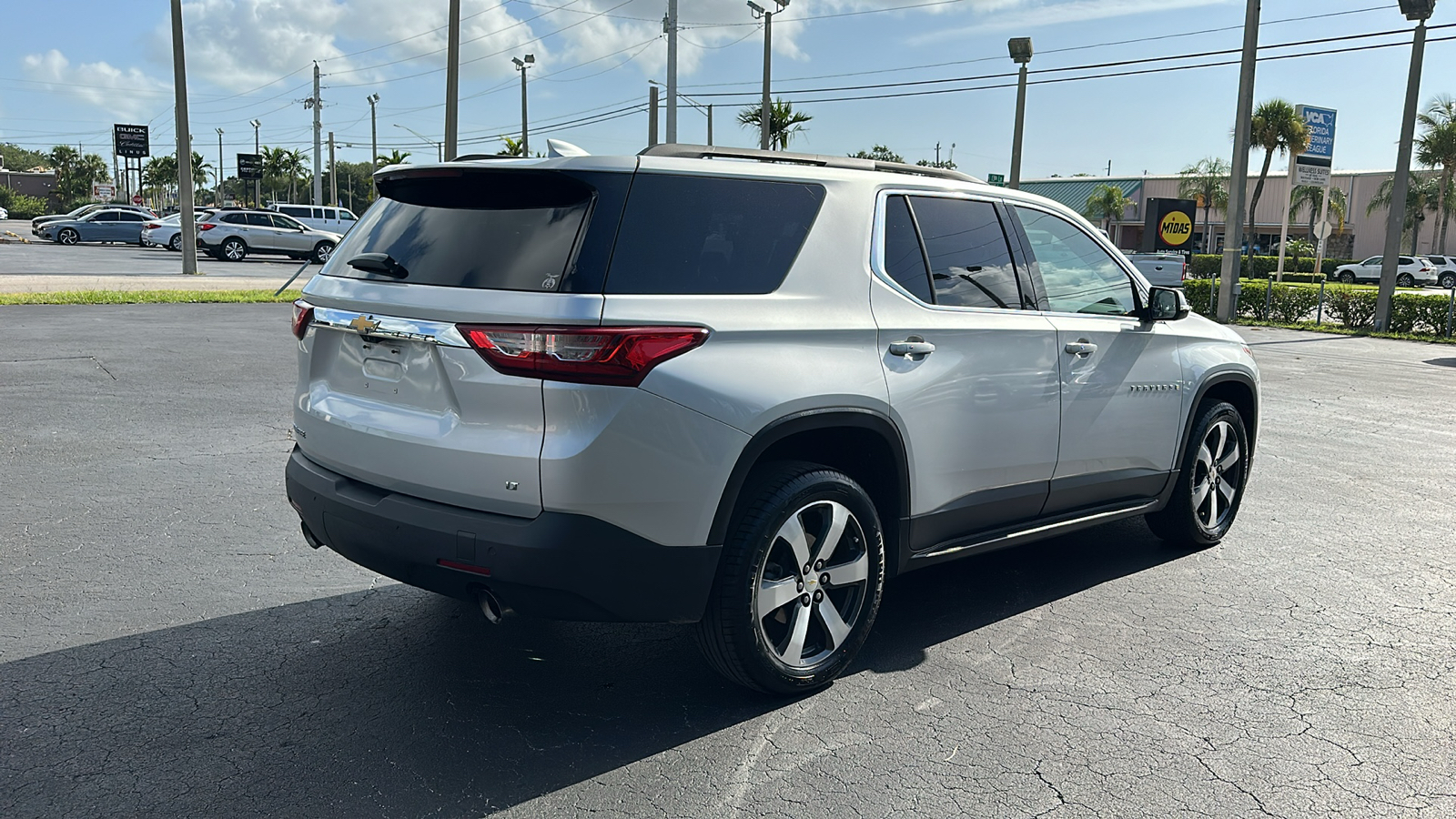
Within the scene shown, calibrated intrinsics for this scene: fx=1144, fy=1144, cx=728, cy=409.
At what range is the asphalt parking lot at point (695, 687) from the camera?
3.32 metres

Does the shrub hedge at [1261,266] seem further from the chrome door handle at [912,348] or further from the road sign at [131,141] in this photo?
the road sign at [131,141]

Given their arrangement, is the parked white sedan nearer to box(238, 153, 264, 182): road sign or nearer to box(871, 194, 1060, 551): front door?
box(871, 194, 1060, 551): front door

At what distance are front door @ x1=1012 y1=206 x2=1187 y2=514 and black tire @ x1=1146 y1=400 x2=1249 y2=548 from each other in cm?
24

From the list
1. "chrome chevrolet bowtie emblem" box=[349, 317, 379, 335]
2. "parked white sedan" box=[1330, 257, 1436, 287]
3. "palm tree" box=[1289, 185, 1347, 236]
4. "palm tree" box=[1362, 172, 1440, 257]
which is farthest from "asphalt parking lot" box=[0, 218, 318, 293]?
A: "palm tree" box=[1362, 172, 1440, 257]

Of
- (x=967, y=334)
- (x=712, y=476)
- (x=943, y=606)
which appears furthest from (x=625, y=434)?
(x=943, y=606)

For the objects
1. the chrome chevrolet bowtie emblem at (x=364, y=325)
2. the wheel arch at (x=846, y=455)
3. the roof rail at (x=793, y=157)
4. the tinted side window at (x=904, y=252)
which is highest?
the roof rail at (x=793, y=157)

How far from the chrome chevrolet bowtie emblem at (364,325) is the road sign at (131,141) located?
7062cm

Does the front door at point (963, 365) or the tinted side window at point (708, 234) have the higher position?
the tinted side window at point (708, 234)

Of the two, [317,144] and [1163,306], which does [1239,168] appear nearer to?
[1163,306]

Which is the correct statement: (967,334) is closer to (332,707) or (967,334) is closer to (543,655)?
(543,655)

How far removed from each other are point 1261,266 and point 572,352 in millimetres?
60264

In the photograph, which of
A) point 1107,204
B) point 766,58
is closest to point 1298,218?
point 1107,204

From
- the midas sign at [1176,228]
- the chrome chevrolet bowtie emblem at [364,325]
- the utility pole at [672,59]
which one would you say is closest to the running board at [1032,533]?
the chrome chevrolet bowtie emblem at [364,325]

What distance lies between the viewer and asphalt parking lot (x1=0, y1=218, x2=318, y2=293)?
22.5 m
